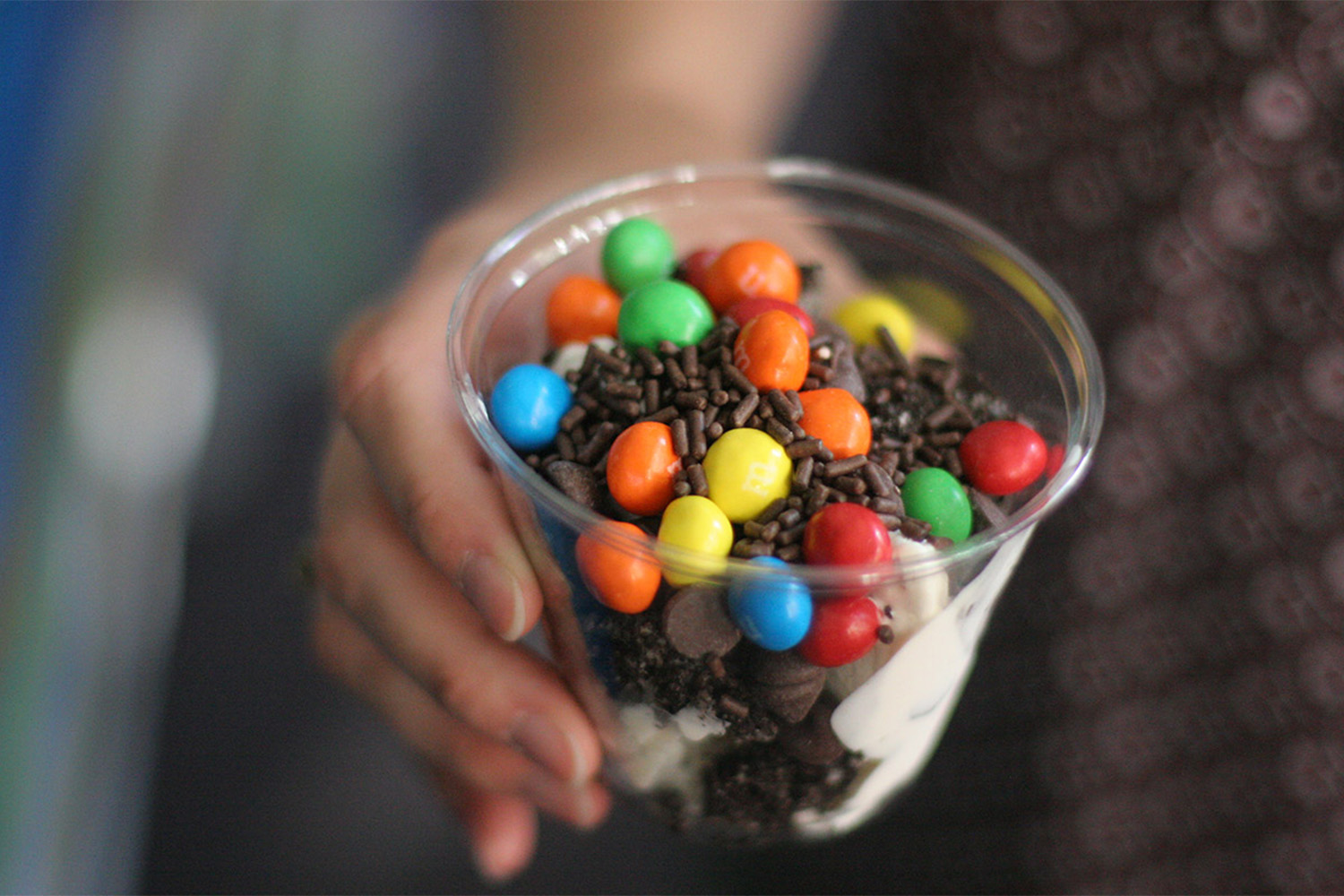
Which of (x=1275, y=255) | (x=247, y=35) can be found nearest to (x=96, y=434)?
(x=247, y=35)

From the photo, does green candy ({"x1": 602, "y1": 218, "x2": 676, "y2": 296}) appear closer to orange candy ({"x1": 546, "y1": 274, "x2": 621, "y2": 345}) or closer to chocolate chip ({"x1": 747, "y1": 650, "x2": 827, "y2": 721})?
orange candy ({"x1": 546, "y1": 274, "x2": 621, "y2": 345})

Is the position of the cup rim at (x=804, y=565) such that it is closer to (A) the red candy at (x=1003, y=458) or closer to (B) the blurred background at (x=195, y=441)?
(A) the red candy at (x=1003, y=458)

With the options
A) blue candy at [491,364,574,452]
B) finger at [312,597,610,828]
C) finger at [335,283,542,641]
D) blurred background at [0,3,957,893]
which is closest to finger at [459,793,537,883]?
finger at [312,597,610,828]

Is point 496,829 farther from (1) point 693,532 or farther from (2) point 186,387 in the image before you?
(2) point 186,387

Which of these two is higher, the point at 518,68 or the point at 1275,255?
the point at 1275,255

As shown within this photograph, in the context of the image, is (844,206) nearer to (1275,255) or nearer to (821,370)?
(821,370)

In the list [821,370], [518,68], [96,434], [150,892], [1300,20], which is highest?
[1300,20]

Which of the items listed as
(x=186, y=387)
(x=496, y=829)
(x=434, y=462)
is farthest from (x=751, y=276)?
(x=186, y=387)
